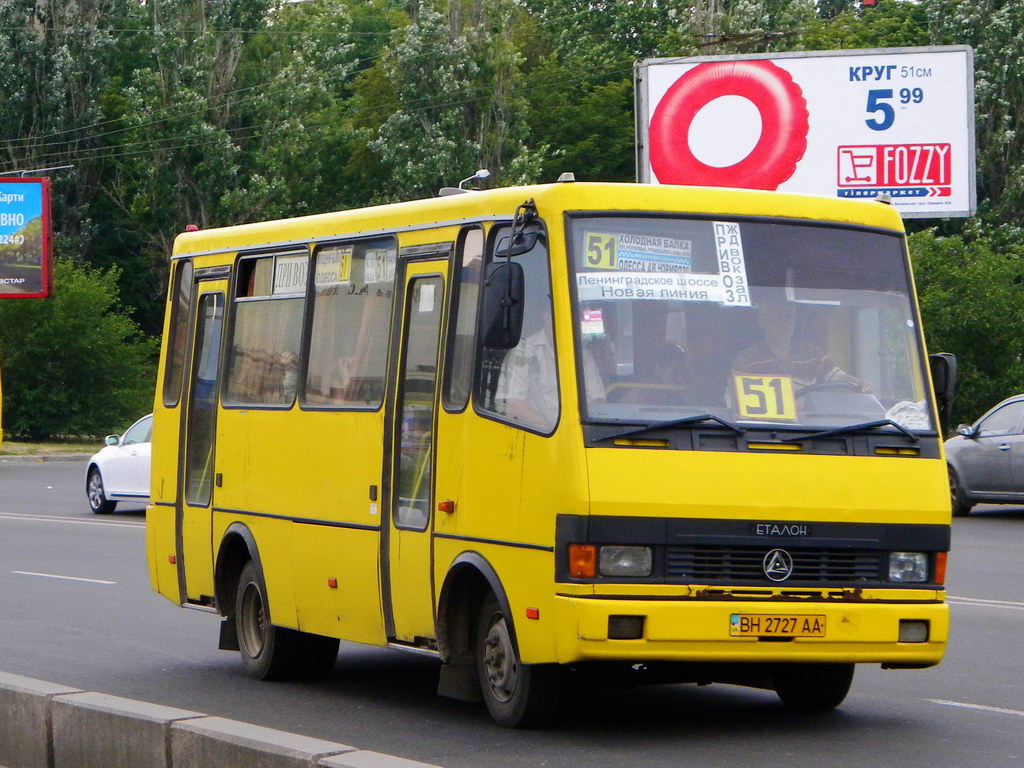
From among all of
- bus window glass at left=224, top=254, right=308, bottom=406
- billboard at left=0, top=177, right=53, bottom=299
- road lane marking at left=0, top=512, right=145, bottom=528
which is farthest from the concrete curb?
billboard at left=0, top=177, right=53, bottom=299

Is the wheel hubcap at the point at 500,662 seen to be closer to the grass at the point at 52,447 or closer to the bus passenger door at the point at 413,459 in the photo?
the bus passenger door at the point at 413,459

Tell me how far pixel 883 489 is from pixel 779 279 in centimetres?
108

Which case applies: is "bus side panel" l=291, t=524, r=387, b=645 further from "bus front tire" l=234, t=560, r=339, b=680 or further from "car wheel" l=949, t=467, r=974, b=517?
"car wheel" l=949, t=467, r=974, b=517

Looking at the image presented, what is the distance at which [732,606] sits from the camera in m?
8.05

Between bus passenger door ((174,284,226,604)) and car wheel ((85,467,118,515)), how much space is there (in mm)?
14574

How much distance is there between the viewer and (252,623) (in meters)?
11.1

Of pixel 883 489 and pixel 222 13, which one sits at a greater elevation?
pixel 222 13

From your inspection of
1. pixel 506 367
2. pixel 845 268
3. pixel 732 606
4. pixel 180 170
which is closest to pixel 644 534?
pixel 732 606

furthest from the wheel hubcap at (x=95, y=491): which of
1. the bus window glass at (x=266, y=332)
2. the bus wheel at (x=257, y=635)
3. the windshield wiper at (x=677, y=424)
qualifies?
the windshield wiper at (x=677, y=424)

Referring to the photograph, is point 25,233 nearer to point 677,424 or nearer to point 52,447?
point 52,447

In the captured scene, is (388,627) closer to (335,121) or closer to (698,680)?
(698,680)

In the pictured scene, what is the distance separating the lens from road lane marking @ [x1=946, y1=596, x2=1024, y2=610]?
1451 centimetres

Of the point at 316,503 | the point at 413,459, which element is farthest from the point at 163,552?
the point at 413,459

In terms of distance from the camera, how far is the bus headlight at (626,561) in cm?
798
